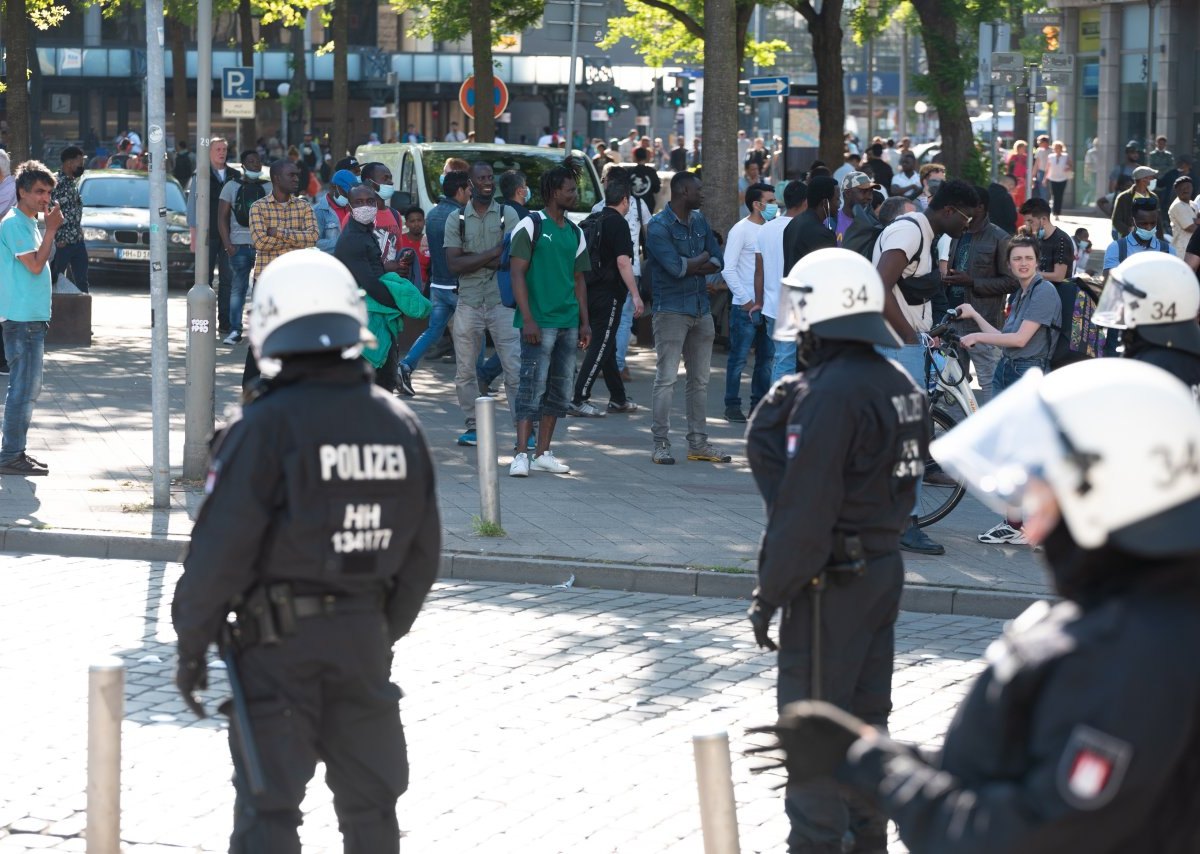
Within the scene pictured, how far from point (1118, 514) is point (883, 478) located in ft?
7.66

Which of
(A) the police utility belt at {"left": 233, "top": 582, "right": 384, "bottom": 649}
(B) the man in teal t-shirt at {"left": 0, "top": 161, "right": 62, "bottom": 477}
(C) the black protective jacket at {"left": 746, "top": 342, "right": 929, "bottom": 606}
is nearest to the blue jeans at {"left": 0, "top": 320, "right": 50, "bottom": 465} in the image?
(B) the man in teal t-shirt at {"left": 0, "top": 161, "right": 62, "bottom": 477}

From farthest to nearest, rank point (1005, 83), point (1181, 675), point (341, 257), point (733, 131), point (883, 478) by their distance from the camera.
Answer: point (1005, 83) < point (733, 131) < point (341, 257) < point (883, 478) < point (1181, 675)

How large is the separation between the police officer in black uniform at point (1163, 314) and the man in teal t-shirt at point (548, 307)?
18.1ft

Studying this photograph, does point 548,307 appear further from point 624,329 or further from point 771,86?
point 771,86

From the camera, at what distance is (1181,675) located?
2363 millimetres

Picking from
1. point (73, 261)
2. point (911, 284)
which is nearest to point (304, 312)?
point (911, 284)

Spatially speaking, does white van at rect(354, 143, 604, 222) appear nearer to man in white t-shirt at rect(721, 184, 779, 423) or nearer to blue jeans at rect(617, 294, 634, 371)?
blue jeans at rect(617, 294, 634, 371)

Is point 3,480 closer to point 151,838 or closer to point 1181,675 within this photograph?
point 151,838

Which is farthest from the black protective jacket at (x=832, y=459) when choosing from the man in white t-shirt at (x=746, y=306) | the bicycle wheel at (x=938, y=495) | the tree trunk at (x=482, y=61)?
the tree trunk at (x=482, y=61)

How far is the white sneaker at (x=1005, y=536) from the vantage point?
10102mm

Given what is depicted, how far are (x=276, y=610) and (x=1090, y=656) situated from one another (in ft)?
7.01

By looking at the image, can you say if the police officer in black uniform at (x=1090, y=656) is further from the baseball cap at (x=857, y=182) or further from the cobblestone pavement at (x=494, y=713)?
the baseball cap at (x=857, y=182)

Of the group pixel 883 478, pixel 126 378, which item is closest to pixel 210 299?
pixel 126 378

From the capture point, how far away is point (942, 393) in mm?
10617
